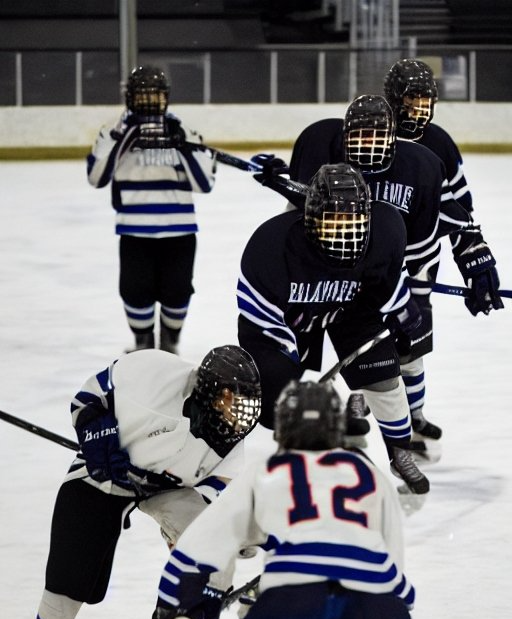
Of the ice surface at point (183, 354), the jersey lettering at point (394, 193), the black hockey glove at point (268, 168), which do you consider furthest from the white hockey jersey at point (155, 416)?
the black hockey glove at point (268, 168)

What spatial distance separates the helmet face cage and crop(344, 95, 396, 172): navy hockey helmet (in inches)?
49.9

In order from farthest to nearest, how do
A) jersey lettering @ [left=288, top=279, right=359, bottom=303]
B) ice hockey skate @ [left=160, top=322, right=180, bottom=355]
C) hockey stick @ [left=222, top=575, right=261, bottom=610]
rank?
ice hockey skate @ [left=160, top=322, right=180, bottom=355], jersey lettering @ [left=288, top=279, right=359, bottom=303], hockey stick @ [left=222, top=575, right=261, bottom=610]

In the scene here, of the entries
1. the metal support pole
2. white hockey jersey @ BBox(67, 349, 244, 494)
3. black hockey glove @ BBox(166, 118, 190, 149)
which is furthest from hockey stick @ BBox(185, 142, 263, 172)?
the metal support pole

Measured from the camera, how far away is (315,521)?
194 cm

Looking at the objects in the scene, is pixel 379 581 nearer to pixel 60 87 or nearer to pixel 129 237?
pixel 129 237

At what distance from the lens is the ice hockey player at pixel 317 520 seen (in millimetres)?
1943

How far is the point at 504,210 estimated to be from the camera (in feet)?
26.6

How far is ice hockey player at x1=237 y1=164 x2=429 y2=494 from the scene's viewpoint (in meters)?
3.12

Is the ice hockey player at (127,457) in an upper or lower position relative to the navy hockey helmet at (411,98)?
lower

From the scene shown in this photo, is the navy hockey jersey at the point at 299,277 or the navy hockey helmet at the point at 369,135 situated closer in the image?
the navy hockey jersey at the point at 299,277

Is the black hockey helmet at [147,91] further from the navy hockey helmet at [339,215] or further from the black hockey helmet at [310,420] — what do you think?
the black hockey helmet at [310,420]

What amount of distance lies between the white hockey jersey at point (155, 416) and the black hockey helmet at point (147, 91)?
2292mm

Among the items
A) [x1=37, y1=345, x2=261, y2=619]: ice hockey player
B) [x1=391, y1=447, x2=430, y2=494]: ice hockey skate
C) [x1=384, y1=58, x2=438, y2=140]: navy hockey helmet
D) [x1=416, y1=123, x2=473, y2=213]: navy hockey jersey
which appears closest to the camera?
[x1=37, y1=345, x2=261, y2=619]: ice hockey player

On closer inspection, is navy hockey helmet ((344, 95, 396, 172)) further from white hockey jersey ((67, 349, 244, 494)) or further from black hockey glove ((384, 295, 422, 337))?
white hockey jersey ((67, 349, 244, 494))
